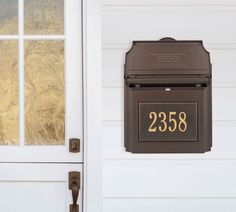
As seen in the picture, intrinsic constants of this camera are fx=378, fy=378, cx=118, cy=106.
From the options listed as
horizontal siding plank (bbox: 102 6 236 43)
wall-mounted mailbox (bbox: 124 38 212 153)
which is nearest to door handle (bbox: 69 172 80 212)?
wall-mounted mailbox (bbox: 124 38 212 153)

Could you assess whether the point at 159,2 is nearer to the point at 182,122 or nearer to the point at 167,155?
the point at 182,122

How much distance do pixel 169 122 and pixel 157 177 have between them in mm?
315

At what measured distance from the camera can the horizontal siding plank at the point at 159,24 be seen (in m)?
2.12

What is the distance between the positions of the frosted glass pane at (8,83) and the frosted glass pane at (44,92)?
0.06 meters

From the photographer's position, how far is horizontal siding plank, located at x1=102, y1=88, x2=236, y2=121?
6.93 feet

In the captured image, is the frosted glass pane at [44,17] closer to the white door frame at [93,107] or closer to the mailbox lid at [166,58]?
the white door frame at [93,107]

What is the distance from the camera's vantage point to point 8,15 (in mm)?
2182

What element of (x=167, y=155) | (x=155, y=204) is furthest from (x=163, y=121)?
(x=155, y=204)

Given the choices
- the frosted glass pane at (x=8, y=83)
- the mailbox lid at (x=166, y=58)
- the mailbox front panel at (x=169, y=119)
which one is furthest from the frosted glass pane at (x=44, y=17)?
the mailbox front panel at (x=169, y=119)

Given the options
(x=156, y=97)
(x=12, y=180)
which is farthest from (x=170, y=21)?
(x=12, y=180)

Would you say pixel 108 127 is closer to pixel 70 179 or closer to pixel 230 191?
pixel 70 179

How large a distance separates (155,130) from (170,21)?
24.3 inches

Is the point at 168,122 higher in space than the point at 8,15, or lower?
lower

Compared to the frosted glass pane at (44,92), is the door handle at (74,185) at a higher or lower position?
lower
